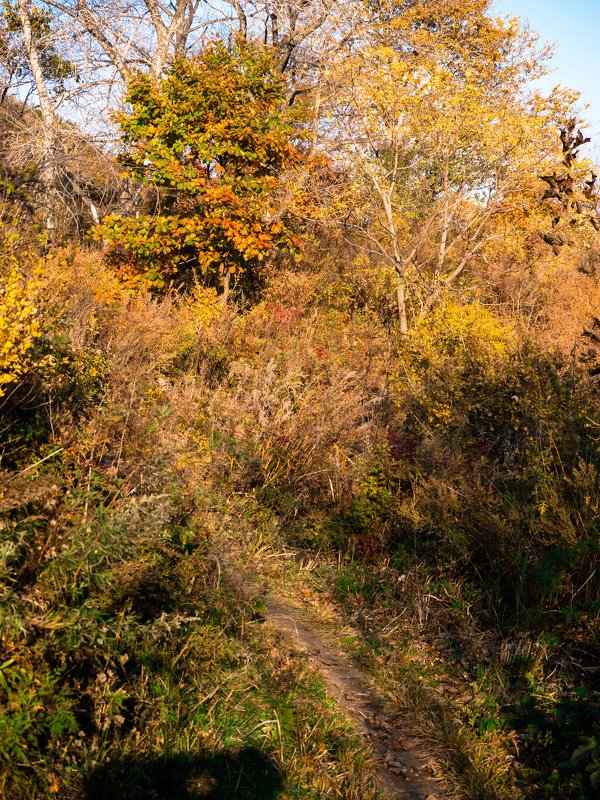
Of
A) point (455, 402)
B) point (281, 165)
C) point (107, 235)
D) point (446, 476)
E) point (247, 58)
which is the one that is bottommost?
point (446, 476)

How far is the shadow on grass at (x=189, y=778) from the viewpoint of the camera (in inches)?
113

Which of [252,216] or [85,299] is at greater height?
[252,216]

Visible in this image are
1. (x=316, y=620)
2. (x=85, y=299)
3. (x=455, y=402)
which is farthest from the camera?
(x=85, y=299)

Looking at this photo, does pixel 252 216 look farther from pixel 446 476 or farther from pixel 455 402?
pixel 446 476

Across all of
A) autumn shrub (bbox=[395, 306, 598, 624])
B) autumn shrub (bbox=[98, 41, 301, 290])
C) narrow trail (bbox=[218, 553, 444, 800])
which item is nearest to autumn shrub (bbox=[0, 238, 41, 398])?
narrow trail (bbox=[218, 553, 444, 800])

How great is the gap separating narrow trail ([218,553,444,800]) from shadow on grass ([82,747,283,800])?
2.30ft

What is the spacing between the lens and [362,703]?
4.35 meters

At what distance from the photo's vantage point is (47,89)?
13375mm

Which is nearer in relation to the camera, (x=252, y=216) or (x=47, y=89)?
(x=252, y=216)

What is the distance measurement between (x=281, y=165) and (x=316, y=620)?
337 inches

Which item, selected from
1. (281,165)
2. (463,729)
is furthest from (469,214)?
(463,729)

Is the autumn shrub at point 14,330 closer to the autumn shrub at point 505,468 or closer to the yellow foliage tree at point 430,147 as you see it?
the autumn shrub at point 505,468

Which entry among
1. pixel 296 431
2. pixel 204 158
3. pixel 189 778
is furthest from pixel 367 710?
pixel 204 158

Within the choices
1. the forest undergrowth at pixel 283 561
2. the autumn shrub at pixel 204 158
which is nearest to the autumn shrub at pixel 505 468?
the forest undergrowth at pixel 283 561
